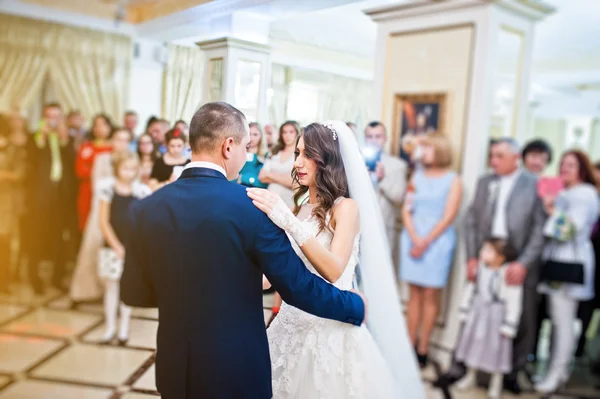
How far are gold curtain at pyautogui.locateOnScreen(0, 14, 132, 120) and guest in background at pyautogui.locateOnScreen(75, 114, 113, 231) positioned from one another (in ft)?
1.16

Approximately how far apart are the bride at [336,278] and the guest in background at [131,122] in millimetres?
1141

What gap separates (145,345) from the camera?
1422 mm

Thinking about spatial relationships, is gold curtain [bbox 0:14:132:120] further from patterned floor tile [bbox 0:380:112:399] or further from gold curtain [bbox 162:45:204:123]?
patterned floor tile [bbox 0:380:112:399]

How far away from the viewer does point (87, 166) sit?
3117 millimetres

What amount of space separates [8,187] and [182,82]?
2.44m

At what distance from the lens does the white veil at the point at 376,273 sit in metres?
1.07

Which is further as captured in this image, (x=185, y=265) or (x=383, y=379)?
(x=383, y=379)

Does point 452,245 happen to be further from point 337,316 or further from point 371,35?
point 337,316

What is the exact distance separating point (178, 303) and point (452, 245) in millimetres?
1214

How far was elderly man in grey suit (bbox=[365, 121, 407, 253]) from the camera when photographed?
1319mm

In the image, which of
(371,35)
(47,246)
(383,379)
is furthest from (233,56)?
(47,246)

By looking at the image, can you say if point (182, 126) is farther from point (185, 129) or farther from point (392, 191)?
point (392, 191)

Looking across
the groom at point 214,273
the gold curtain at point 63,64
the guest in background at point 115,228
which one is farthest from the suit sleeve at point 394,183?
the guest in background at point 115,228

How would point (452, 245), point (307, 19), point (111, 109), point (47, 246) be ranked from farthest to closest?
point (47, 246)
point (111, 109)
point (452, 245)
point (307, 19)
